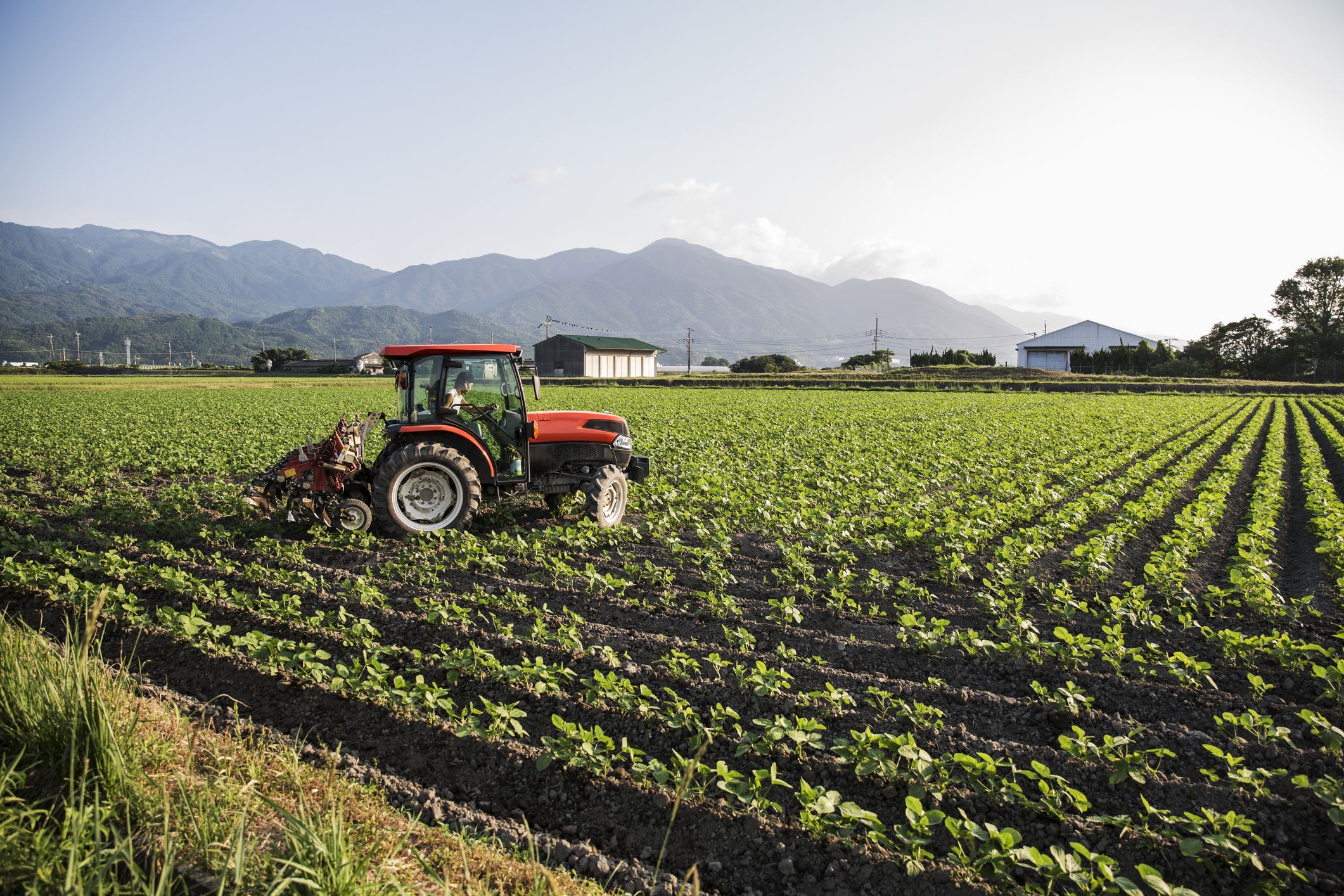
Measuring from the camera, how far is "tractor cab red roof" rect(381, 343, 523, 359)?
26.5 ft

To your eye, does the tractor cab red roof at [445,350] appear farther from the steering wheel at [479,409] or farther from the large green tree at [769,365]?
the large green tree at [769,365]

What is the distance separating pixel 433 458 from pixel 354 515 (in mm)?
1296

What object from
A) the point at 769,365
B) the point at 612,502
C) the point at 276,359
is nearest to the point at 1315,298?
the point at 769,365

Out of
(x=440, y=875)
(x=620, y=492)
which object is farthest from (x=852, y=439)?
(x=440, y=875)

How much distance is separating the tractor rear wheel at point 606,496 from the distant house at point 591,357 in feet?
200

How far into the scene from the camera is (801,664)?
4.93 metres

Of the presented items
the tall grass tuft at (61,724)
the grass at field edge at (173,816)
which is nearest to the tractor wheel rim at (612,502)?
the grass at field edge at (173,816)

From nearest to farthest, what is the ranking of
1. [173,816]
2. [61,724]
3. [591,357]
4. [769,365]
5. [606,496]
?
[173,816]
[61,724]
[606,496]
[591,357]
[769,365]

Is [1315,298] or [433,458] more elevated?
[1315,298]

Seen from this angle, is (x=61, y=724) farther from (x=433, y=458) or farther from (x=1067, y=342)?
(x=1067, y=342)

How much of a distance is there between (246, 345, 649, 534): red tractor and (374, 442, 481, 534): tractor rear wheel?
10 millimetres

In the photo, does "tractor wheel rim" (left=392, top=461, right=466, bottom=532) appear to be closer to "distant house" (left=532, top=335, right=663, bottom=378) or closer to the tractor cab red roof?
the tractor cab red roof

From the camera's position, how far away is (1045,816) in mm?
3420

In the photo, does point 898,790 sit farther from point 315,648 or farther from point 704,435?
point 704,435
